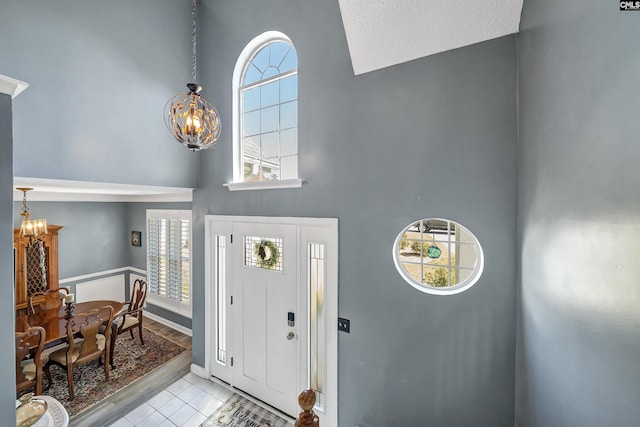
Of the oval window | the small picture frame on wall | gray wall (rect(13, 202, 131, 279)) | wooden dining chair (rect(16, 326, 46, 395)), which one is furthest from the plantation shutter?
the oval window

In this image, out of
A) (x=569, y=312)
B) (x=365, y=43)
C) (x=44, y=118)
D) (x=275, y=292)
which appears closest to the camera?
(x=569, y=312)

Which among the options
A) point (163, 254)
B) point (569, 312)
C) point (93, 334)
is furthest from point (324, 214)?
point (163, 254)

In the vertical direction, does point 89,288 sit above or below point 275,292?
below

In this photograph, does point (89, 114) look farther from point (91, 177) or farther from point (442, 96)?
point (442, 96)

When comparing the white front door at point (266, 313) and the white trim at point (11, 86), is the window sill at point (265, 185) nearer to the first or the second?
the white front door at point (266, 313)

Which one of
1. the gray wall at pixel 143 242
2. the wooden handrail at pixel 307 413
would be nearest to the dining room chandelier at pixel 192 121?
the wooden handrail at pixel 307 413

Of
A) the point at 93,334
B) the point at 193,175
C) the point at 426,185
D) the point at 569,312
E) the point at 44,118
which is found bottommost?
the point at 93,334

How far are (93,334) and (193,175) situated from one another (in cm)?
240

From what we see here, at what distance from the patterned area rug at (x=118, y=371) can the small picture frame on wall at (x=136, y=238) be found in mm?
1779

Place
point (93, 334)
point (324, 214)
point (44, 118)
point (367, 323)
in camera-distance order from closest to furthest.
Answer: point (44, 118) < point (367, 323) < point (324, 214) < point (93, 334)

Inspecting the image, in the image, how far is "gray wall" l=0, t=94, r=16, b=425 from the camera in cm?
126

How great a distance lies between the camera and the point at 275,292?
2904 mm

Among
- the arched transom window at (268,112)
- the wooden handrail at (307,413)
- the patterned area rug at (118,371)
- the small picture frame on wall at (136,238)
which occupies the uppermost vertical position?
the arched transom window at (268,112)

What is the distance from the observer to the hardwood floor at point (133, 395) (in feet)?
9.20
